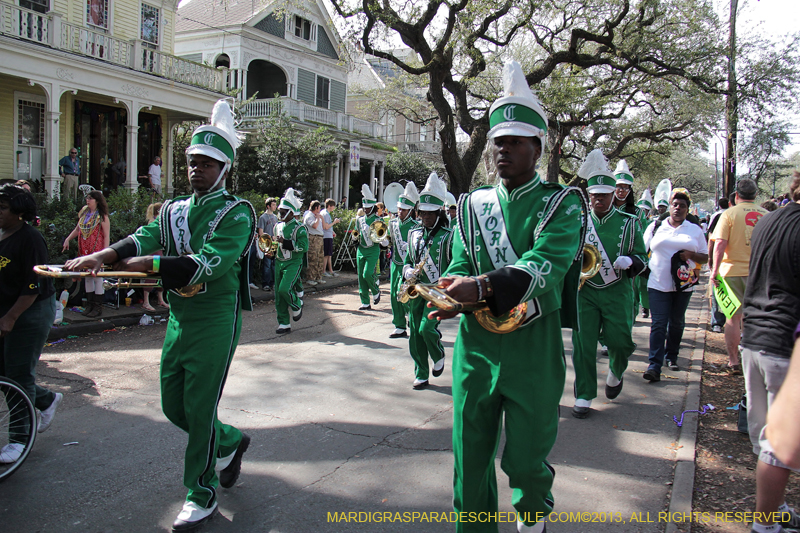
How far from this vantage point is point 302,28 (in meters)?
31.0

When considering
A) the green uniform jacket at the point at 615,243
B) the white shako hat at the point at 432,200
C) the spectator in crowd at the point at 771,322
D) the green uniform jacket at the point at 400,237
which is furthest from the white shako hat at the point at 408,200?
the spectator in crowd at the point at 771,322

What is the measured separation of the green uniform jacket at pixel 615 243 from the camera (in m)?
5.86

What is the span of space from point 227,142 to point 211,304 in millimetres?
1058

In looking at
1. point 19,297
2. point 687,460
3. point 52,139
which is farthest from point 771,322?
point 52,139

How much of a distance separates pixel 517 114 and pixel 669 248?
4.82m

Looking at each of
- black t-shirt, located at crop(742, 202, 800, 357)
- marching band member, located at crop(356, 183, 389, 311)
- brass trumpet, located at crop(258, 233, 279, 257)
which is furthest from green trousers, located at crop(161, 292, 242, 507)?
marching band member, located at crop(356, 183, 389, 311)

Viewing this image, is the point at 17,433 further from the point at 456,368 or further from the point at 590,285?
the point at 590,285

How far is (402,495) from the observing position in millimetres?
4066

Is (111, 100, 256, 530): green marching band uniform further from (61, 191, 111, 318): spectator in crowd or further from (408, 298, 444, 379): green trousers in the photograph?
(61, 191, 111, 318): spectator in crowd

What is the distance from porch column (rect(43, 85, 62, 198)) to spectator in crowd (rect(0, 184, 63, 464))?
12.8m

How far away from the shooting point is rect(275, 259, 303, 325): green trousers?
9641mm

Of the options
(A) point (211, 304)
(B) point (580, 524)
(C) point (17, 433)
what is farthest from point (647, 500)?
(C) point (17, 433)

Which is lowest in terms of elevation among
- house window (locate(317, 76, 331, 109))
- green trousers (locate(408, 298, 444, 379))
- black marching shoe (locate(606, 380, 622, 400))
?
black marching shoe (locate(606, 380, 622, 400))

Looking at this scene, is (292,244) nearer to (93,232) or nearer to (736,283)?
(93,232)
